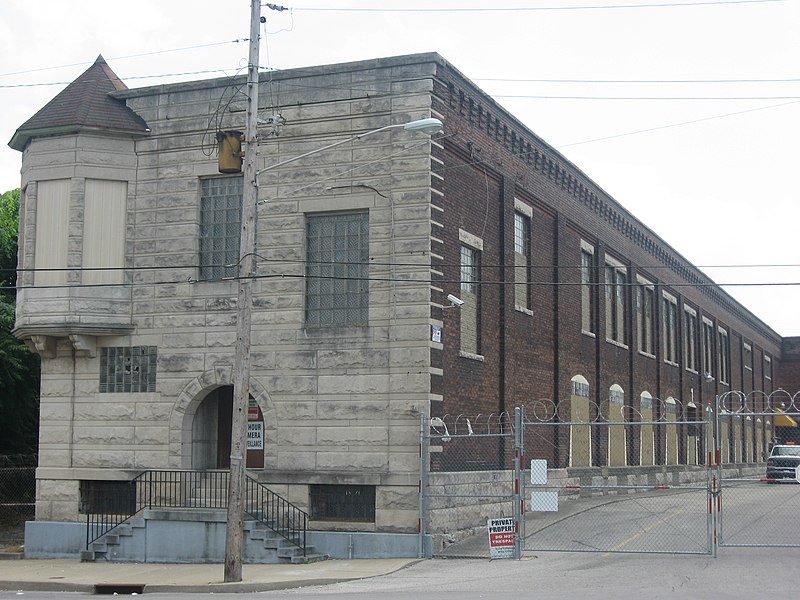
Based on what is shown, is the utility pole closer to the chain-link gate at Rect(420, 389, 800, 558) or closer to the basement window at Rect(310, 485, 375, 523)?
the basement window at Rect(310, 485, 375, 523)

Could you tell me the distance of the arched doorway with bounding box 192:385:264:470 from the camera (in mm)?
23672

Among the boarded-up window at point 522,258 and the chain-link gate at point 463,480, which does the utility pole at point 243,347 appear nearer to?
the chain-link gate at point 463,480

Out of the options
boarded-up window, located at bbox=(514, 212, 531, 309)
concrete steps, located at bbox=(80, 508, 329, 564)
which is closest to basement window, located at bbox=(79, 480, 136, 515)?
concrete steps, located at bbox=(80, 508, 329, 564)

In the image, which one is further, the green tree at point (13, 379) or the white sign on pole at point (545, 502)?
the green tree at point (13, 379)

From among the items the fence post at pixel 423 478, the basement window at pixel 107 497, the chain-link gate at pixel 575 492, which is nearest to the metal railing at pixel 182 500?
the basement window at pixel 107 497

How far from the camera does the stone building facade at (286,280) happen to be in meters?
22.2

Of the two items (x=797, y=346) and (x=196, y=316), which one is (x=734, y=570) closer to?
(x=196, y=316)

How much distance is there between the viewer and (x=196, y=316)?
23.9 metres

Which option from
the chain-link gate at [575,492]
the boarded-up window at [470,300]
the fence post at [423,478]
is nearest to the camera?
the chain-link gate at [575,492]

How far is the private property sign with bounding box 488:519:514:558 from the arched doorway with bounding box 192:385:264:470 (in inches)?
228

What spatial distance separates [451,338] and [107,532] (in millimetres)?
8175

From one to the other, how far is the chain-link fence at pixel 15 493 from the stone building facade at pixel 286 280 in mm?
5112

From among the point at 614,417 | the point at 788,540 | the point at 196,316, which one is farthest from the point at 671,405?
the point at 196,316

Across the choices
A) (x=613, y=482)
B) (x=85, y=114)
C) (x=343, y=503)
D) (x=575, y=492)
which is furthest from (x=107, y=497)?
(x=613, y=482)
